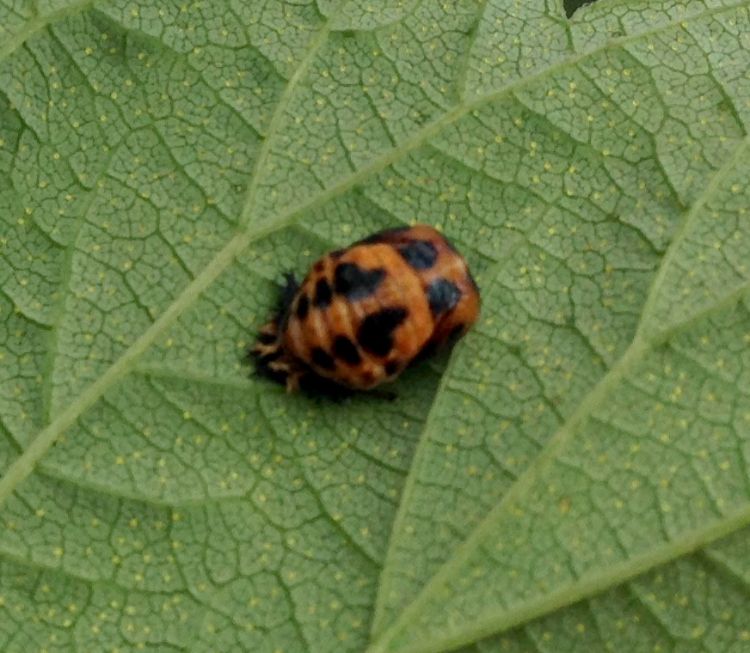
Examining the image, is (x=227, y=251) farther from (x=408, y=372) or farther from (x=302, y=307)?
(x=408, y=372)

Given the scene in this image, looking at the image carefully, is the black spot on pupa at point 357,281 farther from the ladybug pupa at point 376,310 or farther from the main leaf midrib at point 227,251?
the main leaf midrib at point 227,251

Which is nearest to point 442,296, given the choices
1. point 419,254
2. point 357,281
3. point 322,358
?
point 419,254

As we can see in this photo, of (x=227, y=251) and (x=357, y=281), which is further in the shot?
(x=227, y=251)

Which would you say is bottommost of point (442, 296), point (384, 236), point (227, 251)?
point (442, 296)

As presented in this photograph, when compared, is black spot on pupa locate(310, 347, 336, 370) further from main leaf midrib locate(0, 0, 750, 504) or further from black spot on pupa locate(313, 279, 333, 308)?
main leaf midrib locate(0, 0, 750, 504)

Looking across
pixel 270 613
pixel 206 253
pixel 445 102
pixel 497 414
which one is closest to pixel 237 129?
pixel 206 253

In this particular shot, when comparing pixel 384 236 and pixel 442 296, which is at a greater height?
pixel 384 236

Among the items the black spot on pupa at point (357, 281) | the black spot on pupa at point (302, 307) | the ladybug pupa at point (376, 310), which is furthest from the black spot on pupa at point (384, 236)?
the black spot on pupa at point (302, 307)
